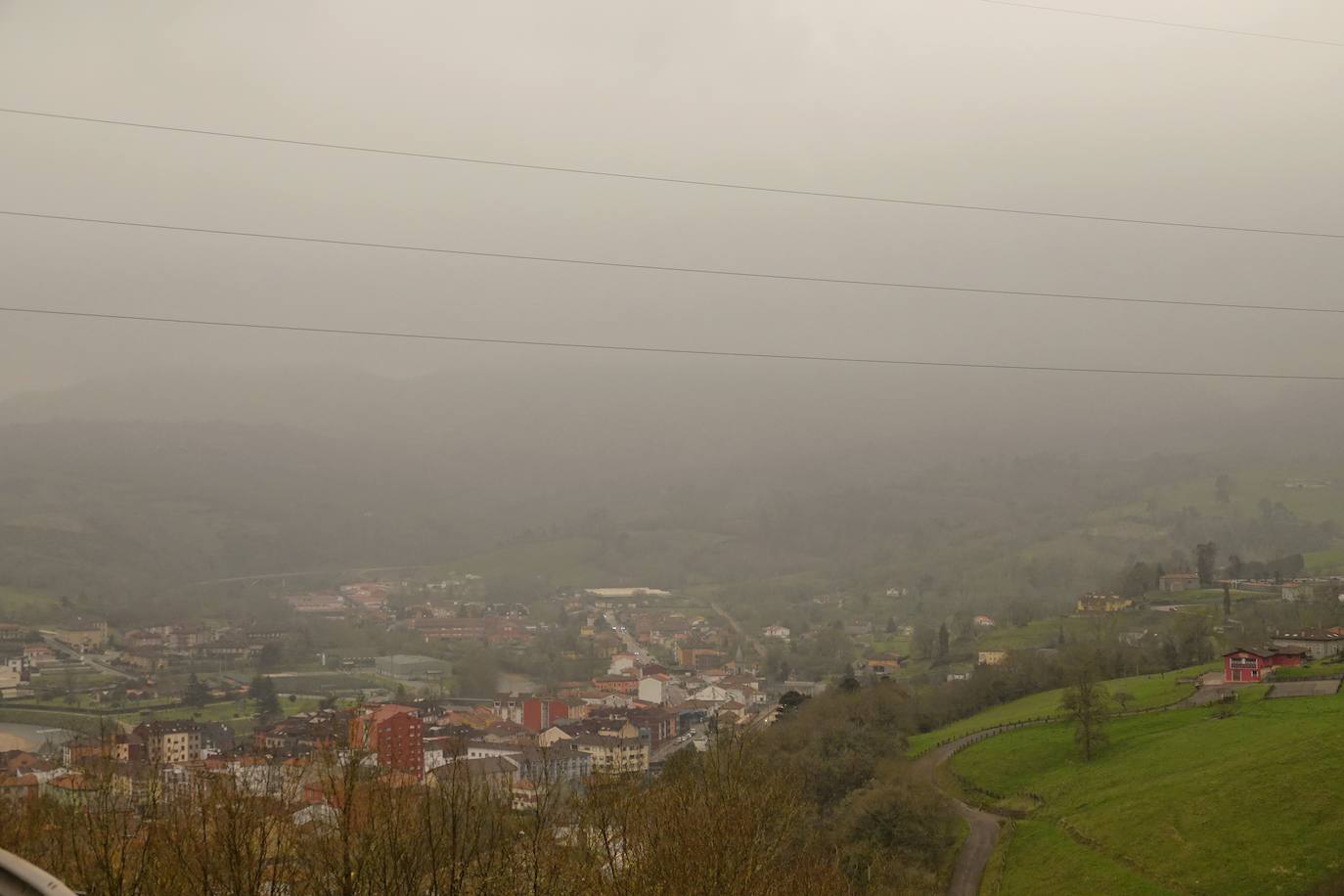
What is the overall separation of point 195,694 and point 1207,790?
40928 millimetres

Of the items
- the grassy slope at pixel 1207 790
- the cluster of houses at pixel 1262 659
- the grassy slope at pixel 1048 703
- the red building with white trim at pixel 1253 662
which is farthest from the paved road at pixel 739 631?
the grassy slope at pixel 1207 790

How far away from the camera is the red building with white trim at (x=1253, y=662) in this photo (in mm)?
43188

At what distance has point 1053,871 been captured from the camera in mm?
24688

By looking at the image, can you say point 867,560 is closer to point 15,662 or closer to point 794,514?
point 794,514

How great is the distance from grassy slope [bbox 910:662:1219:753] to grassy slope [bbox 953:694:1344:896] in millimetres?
4695

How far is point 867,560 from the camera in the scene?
14862 centimetres

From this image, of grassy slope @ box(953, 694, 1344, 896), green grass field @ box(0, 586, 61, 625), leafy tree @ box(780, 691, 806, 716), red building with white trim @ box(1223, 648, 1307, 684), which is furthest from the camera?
green grass field @ box(0, 586, 61, 625)

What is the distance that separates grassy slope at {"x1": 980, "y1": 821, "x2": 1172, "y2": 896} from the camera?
74.4 ft

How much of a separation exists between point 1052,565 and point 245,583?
89.0 metres

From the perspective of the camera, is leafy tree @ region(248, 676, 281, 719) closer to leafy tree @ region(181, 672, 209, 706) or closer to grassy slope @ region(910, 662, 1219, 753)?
leafy tree @ region(181, 672, 209, 706)

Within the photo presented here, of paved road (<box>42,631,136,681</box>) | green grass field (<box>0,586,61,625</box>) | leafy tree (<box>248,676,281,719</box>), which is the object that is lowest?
leafy tree (<box>248,676,281,719</box>)

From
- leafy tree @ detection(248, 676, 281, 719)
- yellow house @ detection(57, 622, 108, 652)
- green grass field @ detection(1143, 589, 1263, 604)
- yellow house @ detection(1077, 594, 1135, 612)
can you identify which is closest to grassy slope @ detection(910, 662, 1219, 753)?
leafy tree @ detection(248, 676, 281, 719)

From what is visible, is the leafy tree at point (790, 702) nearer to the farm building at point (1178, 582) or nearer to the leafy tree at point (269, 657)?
the leafy tree at point (269, 657)

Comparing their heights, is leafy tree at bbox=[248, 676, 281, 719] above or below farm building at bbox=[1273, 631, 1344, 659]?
above
